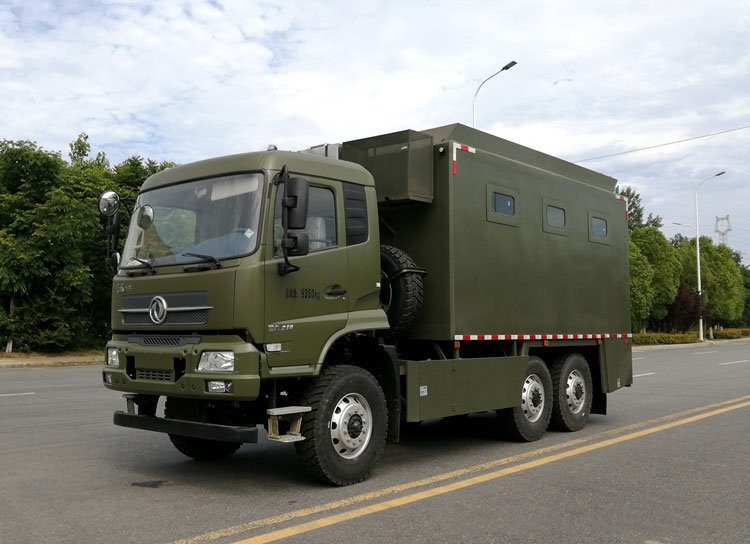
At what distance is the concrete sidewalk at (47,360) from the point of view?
21.1 m

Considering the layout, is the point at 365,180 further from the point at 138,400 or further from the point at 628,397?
the point at 628,397

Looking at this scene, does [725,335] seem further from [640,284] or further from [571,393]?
[571,393]

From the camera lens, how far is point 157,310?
6039 millimetres

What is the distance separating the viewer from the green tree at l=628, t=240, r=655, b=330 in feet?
152

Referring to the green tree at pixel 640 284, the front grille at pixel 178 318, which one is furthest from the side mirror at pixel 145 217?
the green tree at pixel 640 284

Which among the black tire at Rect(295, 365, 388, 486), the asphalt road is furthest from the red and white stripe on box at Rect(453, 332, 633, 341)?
the black tire at Rect(295, 365, 388, 486)

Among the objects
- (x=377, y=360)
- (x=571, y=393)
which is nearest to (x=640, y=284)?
(x=571, y=393)

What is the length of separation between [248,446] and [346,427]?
2500mm

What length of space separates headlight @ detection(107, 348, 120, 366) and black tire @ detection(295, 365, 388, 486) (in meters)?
1.72

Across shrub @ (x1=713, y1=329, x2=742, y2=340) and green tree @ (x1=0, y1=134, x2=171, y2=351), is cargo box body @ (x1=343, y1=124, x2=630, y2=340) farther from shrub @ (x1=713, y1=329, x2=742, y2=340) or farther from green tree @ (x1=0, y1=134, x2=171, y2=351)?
shrub @ (x1=713, y1=329, x2=742, y2=340)

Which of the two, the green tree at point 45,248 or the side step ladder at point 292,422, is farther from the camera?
the green tree at point 45,248

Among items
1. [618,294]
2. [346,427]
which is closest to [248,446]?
[346,427]

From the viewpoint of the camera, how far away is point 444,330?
7.43 meters

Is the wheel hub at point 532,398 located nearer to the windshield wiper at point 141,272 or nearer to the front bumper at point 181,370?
the front bumper at point 181,370
